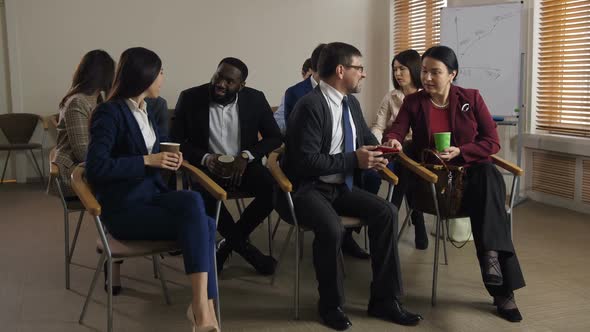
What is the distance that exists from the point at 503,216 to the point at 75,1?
223 inches

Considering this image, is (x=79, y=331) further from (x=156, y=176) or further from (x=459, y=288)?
(x=459, y=288)

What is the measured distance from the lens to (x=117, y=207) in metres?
2.56

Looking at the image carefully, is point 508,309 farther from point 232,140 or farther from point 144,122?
point 144,122

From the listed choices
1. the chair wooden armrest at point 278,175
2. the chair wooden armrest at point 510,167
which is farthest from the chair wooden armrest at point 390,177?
the chair wooden armrest at point 510,167

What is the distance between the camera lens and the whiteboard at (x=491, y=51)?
525cm

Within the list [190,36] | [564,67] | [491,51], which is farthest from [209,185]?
[190,36]

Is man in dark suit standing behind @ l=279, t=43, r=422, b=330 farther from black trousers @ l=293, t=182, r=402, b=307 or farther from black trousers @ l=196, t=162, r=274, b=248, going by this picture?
black trousers @ l=196, t=162, r=274, b=248

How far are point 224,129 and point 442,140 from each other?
1268 mm

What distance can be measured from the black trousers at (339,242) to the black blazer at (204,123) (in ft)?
2.63

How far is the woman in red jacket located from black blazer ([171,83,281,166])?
2.53 ft

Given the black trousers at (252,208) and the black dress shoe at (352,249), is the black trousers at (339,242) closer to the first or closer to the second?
the black trousers at (252,208)

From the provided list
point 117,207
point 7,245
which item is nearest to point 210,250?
point 117,207

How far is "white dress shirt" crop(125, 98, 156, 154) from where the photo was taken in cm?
269

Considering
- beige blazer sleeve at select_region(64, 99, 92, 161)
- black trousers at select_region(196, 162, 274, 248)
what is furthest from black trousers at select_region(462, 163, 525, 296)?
beige blazer sleeve at select_region(64, 99, 92, 161)
